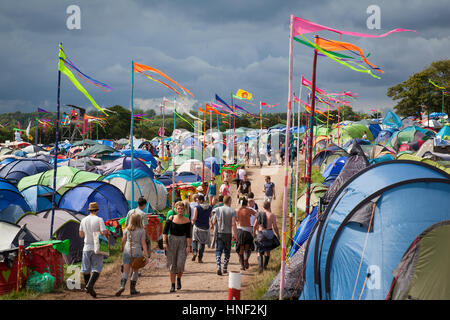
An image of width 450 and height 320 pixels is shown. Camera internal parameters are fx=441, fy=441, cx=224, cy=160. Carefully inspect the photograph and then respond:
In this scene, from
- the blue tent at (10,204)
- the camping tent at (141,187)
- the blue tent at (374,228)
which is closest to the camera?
the blue tent at (374,228)

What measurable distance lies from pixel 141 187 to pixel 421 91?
62.6 metres

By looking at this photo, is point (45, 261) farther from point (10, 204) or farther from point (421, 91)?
point (421, 91)

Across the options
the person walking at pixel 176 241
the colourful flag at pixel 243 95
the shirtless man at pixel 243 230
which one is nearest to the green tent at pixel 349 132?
the colourful flag at pixel 243 95

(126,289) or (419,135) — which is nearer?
(126,289)

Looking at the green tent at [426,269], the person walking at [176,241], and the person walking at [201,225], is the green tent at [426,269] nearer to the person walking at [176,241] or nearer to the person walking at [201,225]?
the person walking at [176,241]

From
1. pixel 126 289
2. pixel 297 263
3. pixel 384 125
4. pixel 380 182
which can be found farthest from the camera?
pixel 384 125

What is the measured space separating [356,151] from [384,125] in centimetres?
3707

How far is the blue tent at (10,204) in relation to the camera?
48.1 feet

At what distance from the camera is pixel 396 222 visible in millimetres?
6340

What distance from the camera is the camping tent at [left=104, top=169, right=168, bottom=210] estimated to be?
723 inches

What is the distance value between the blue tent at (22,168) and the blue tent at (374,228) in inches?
831

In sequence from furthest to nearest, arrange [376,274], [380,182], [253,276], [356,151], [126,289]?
[356,151] < [253,276] < [126,289] < [380,182] < [376,274]
